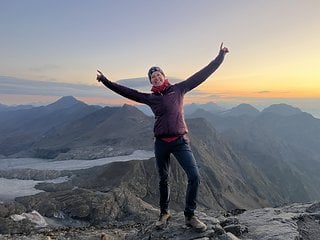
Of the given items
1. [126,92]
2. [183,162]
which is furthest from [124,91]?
[183,162]

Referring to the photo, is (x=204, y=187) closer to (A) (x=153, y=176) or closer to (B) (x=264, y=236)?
(A) (x=153, y=176)

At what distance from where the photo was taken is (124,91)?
31.1 ft

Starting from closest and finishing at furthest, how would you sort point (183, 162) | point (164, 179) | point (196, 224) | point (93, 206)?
point (183, 162) → point (196, 224) → point (164, 179) → point (93, 206)

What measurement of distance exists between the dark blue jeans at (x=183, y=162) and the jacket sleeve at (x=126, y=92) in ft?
3.62

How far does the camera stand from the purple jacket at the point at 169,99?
29.1 ft

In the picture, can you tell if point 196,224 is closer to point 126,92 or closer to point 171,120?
point 171,120

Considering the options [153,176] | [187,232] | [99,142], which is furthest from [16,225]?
[99,142]

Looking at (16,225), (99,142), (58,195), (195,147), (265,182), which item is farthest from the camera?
(265,182)

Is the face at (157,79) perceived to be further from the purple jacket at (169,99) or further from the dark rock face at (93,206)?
the dark rock face at (93,206)

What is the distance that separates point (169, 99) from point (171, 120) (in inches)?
20.0

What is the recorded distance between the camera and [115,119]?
197750 millimetres

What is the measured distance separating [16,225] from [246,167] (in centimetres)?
15618

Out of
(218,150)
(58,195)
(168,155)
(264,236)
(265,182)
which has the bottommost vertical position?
(265,182)

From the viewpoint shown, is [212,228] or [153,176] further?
[153,176]
